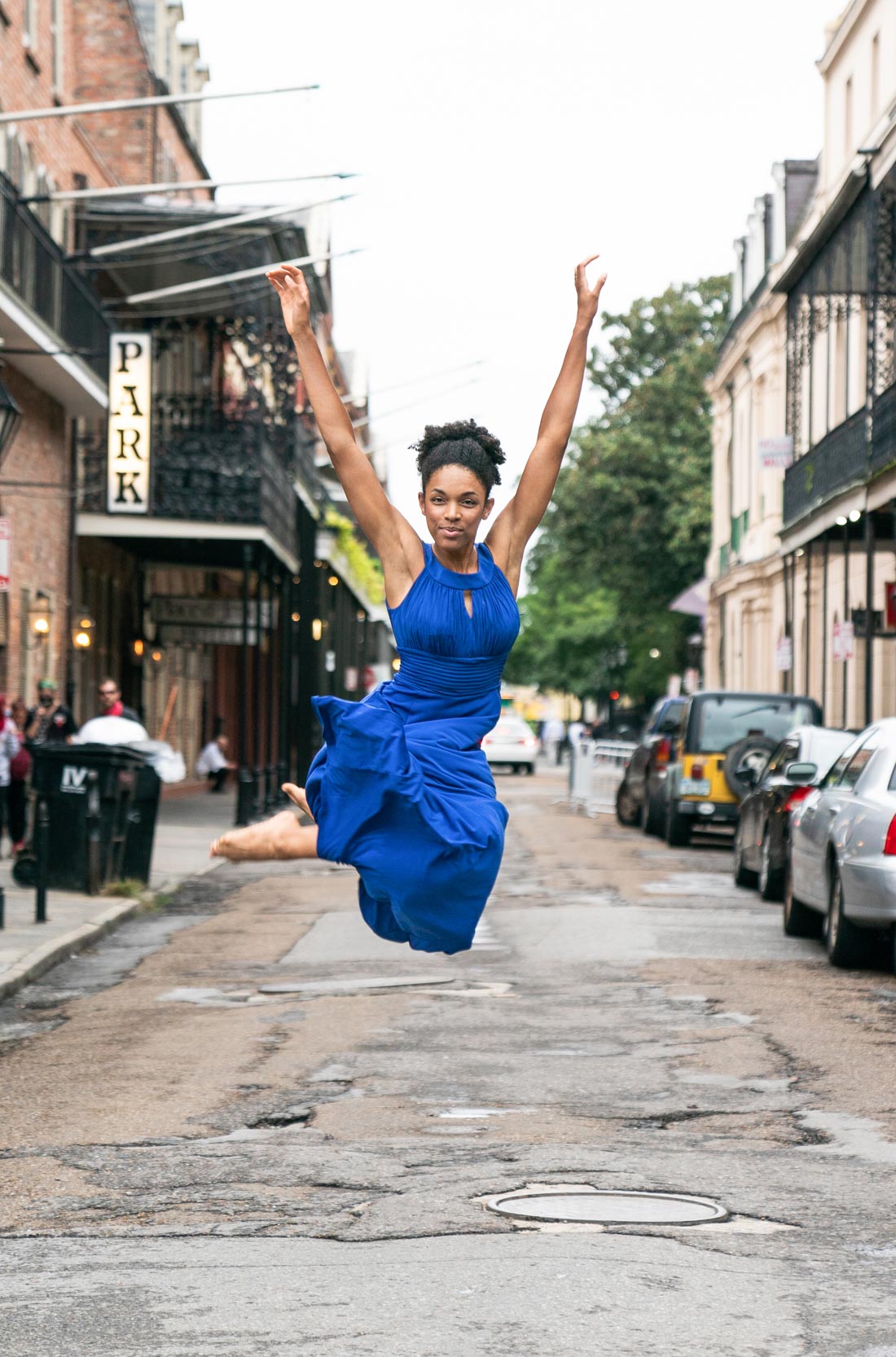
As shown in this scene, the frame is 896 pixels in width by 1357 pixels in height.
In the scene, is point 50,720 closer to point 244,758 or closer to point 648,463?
point 244,758

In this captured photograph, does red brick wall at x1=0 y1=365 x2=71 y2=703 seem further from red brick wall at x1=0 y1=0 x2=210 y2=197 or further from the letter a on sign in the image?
red brick wall at x1=0 y1=0 x2=210 y2=197

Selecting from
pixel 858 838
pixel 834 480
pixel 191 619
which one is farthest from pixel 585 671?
pixel 858 838

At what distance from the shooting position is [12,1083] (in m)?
8.36

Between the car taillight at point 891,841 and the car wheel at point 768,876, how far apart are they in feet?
17.4

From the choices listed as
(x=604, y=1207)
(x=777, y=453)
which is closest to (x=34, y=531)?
(x=777, y=453)

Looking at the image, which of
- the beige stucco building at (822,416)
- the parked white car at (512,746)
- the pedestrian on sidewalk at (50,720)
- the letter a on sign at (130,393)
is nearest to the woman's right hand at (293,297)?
the pedestrian on sidewalk at (50,720)

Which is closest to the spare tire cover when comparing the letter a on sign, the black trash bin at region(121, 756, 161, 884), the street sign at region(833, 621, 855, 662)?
the street sign at region(833, 621, 855, 662)

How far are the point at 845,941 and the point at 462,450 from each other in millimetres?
7806

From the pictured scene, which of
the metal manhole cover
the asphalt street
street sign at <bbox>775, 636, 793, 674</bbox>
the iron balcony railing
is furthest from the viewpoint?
street sign at <bbox>775, 636, 793, 674</bbox>

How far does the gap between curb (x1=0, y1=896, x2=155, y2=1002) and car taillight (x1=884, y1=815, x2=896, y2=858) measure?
4.84 metres

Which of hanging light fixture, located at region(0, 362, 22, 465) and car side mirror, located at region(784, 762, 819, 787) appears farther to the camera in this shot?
hanging light fixture, located at region(0, 362, 22, 465)

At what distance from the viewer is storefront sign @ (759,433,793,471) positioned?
31.3 m

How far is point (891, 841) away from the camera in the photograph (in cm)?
1175

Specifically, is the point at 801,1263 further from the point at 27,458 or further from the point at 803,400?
the point at 803,400
